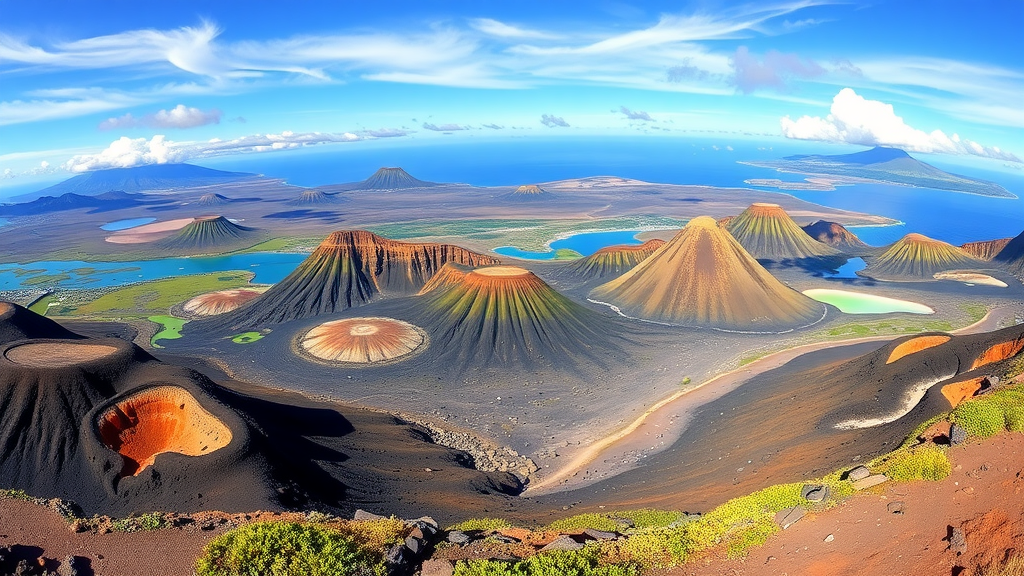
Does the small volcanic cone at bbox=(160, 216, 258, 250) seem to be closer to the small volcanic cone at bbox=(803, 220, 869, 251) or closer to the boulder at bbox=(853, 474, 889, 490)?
the boulder at bbox=(853, 474, 889, 490)

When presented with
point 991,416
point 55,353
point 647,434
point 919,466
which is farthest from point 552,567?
point 55,353

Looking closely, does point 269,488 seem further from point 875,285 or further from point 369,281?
point 875,285

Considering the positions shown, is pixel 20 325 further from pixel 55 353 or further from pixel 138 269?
pixel 138 269

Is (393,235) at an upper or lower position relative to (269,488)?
upper

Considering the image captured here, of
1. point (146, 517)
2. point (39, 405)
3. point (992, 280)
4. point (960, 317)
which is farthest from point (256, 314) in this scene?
point (992, 280)

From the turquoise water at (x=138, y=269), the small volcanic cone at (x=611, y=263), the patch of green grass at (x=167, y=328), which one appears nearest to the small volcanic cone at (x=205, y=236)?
the turquoise water at (x=138, y=269)

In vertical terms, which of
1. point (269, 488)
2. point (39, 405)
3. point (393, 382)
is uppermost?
point (39, 405)

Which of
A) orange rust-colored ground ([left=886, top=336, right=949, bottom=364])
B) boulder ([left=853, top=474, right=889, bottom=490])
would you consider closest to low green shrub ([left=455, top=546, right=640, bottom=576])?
boulder ([left=853, top=474, right=889, bottom=490])

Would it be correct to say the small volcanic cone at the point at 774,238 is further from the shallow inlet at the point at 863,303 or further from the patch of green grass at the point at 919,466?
the patch of green grass at the point at 919,466
